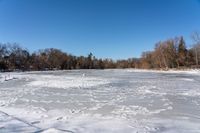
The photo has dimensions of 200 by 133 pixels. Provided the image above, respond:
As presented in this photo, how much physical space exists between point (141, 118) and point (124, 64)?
104 m

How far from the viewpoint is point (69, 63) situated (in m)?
93.6

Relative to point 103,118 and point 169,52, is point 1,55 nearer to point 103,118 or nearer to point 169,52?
point 169,52

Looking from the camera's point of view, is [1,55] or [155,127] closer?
[155,127]

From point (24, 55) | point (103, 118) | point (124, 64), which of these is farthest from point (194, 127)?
point (124, 64)

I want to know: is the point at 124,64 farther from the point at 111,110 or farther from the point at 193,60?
the point at 111,110

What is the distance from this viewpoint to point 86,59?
336 ft

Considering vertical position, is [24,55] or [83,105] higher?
[24,55]

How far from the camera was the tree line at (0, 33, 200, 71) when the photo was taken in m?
62.0

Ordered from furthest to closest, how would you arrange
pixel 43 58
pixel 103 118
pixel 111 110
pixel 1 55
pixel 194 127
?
1. pixel 43 58
2. pixel 1 55
3. pixel 111 110
4. pixel 103 118
5. pixel 194 127

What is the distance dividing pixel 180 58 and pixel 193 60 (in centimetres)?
403

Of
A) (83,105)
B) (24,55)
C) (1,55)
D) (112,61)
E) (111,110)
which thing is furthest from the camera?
(112,61)

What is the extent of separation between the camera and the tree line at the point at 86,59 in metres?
62.0

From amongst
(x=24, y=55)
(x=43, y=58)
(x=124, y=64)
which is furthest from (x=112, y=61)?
(x=24, y=55)

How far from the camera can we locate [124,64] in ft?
357
